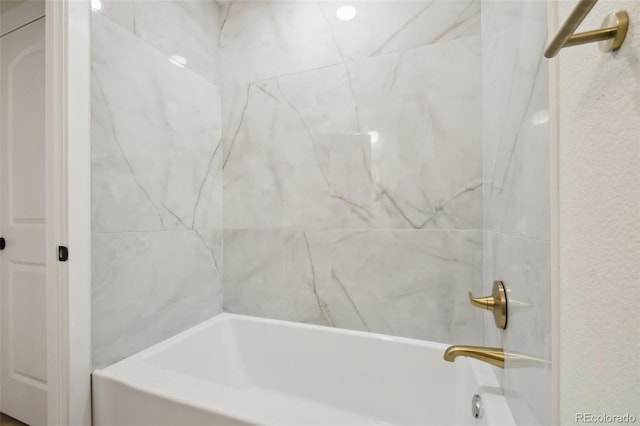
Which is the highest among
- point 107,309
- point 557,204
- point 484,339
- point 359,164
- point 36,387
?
point 359,164

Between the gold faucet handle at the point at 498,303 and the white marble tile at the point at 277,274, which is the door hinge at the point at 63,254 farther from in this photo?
the gold faucet handle at the point at 498,303

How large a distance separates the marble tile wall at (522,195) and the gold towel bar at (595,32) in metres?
0.18

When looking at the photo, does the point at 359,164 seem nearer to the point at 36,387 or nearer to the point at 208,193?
the point at 208,193

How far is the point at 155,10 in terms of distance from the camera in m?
1.29

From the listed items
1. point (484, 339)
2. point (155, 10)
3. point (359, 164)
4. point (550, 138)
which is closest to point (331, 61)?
point (359, 164)

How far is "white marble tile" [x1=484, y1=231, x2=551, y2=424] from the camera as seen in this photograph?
483 millimetres

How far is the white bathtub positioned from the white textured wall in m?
0.51

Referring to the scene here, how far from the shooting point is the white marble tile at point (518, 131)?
0.51 m

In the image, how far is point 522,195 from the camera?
2.04ft

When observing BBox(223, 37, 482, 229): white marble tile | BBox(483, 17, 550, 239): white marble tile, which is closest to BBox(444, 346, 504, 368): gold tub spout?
BBox(483, 17, 550, 239): white marble tile

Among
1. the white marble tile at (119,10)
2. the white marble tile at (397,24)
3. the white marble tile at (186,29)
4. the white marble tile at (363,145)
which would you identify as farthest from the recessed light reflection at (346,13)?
the white marble tile at (119,10)

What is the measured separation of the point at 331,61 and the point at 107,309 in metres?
1.41

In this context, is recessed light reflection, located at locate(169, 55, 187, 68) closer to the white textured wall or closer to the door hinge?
the door hinge

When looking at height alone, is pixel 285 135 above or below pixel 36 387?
above
